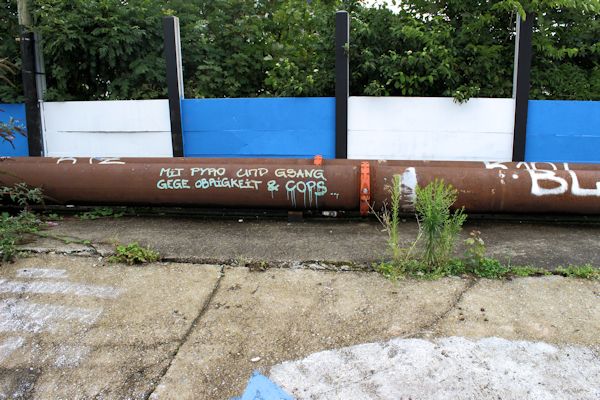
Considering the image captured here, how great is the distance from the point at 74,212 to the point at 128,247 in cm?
197

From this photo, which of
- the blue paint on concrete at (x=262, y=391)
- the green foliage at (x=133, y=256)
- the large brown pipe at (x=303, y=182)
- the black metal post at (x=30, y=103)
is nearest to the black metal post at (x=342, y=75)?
the large brown pipe at (x=303, y=182)

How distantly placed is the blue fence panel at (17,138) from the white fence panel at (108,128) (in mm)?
326

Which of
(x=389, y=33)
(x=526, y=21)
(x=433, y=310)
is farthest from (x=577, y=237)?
(x=389, y=33)

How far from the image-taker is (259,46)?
763cm

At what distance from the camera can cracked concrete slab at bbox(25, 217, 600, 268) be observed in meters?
4.11

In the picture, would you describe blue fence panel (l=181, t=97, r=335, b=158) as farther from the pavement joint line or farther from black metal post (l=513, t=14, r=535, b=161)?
the pavement joint line

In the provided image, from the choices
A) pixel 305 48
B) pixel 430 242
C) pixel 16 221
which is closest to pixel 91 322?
pixel 16 221

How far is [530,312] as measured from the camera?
3141 millimetres

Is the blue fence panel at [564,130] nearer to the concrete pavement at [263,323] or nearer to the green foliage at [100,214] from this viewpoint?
the concrete pavement at [263,323]

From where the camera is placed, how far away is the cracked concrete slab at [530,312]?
9.50ft

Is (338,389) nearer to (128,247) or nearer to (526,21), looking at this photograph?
(128,247)

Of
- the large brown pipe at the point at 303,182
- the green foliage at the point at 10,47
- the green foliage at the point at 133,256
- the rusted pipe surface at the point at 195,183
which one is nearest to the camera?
the green foliage at the point at 133,256

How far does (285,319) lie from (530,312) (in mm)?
1548

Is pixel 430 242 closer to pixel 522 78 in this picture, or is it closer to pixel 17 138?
pixel 522 78
